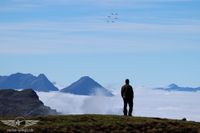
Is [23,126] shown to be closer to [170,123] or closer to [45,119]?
[45,119]

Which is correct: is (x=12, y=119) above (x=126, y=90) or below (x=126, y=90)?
below

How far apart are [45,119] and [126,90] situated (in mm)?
8317

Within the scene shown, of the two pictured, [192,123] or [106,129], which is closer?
[106,129]

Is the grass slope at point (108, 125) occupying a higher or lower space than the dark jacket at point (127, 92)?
lower

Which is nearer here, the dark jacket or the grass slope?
the grass slope

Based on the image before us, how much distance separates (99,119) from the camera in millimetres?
51469

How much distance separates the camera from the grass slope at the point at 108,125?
1869 inches

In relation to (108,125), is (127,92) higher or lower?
higher

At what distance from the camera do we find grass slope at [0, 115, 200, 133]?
47469mm

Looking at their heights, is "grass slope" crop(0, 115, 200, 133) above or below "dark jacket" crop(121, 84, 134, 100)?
below

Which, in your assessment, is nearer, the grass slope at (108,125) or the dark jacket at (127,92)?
the grass slope at (108,125)

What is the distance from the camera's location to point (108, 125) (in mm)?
48938

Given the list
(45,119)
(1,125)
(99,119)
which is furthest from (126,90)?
(1,125)

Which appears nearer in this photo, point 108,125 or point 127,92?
point 108,125
